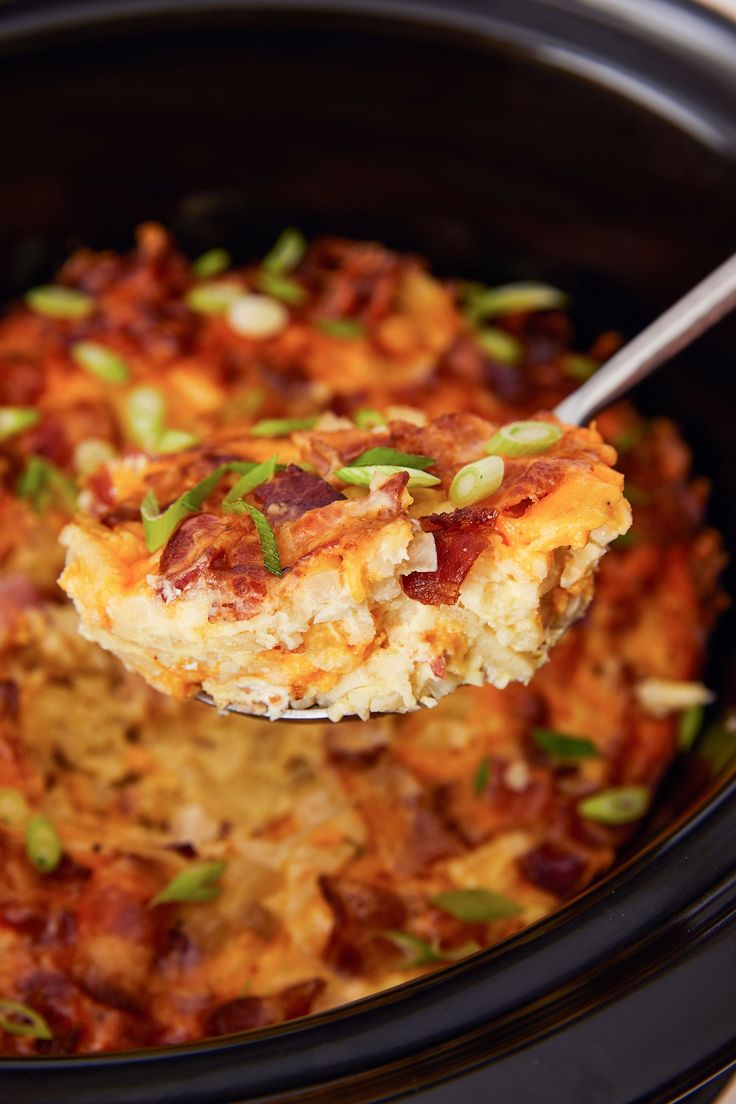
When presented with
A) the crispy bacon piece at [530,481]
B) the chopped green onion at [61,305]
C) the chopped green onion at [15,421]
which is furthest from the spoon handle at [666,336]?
the chopped green onion at [61,305]

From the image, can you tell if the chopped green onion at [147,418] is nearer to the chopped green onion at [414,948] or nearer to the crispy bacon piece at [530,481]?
the crispy bacon piece at [530,481]

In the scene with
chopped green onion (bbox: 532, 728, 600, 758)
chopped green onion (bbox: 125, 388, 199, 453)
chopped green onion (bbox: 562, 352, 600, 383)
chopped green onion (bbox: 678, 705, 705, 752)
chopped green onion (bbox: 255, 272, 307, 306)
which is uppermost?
chopped green onion (bbox: 255, 272, 307, 306)

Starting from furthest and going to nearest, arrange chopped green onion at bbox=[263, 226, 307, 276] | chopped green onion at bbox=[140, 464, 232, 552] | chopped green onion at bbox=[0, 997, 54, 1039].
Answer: chopped green onion at bbox=[263, 226, 307, 276] < chopped green onion at bbox=[0, 997, 54, 1039] < chopped green onion at bbox=[140, 464, 232, 552]

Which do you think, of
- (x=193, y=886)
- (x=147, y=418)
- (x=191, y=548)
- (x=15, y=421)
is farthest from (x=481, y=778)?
(x=15, y=421)

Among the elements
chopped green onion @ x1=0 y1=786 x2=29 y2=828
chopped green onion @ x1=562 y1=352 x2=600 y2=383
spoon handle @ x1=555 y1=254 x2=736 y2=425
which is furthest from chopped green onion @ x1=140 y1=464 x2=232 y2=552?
chopped green onion @ x1=562 y1=352 x2=600 y2=383

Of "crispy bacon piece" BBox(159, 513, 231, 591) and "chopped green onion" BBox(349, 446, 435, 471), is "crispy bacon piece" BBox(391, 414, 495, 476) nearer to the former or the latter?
"chopped green onion" BBox(349, 446, 435, 471)

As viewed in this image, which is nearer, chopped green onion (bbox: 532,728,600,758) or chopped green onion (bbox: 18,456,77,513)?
chopped green onion (bbox: 532,728,600,758)

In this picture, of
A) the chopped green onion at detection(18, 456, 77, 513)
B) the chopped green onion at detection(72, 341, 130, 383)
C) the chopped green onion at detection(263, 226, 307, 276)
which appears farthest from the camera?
the chopped green onion at detection(263, 226, 307, 276)

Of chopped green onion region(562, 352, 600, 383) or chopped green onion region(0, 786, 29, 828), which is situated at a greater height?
chopped green onion region(562, 352, 600, 383)
